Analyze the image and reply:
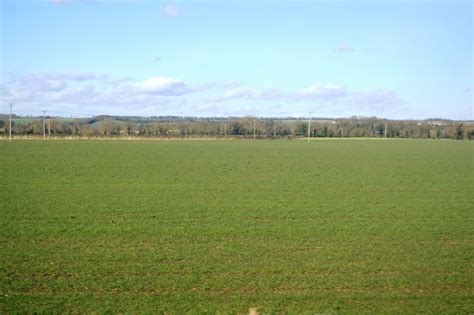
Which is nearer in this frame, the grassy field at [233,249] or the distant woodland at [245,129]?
the grassy field at [233,249]

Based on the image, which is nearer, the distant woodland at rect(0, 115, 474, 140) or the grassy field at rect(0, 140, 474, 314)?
the grassy field at rect(0, 140, 474, 314)

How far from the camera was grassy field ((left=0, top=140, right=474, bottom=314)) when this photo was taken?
28.1 feet

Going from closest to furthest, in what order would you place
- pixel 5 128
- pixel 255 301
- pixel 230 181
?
pixel 255 301 < pixel 230 181 < pixel 5 128

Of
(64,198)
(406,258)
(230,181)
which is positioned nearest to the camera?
(406,258)

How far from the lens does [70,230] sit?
535 inches

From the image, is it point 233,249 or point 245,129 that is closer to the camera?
point 233,249

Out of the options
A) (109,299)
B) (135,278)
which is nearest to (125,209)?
(135,278)

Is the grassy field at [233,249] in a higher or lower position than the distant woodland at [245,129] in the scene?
lower

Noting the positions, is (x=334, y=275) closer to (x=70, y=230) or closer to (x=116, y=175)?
(x=70, y=230)

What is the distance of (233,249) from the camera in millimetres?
11867

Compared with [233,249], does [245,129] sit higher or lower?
higher

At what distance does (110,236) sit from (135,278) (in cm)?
369

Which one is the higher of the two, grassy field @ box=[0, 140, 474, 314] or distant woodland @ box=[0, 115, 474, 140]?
distant woodland @ box=[0, 115, 474, 140]

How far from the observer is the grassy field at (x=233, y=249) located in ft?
28.1
